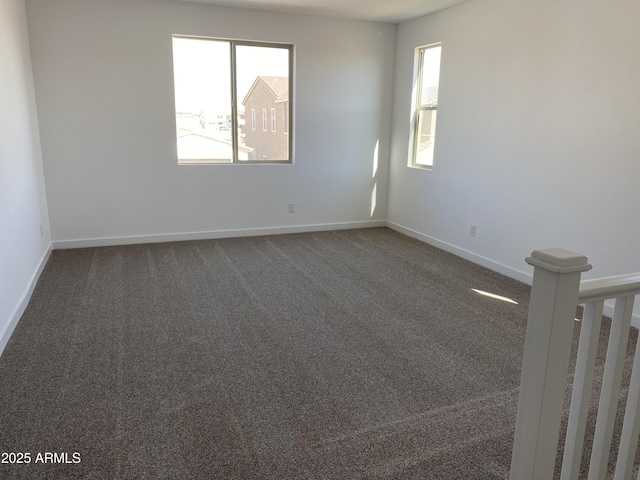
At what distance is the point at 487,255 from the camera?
15.2ft

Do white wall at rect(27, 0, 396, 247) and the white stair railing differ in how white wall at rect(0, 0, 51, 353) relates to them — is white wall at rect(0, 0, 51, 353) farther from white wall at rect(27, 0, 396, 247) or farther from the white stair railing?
the white stair railing

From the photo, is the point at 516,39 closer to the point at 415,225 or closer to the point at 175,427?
the point at 415,225

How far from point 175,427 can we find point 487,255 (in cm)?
349

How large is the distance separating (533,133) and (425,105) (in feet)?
5.56

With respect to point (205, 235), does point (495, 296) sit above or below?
below

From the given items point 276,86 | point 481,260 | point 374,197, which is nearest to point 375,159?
point 374,197

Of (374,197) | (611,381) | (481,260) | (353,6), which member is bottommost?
(481,260)

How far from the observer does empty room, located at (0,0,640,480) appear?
192 cm

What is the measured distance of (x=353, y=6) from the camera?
487cm

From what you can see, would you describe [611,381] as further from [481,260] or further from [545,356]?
[481,260]

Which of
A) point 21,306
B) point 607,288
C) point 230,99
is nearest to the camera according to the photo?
point 607,288

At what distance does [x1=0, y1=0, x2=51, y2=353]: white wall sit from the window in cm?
398

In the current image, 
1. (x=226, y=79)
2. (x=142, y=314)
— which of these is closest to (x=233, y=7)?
(x=226, y=79)

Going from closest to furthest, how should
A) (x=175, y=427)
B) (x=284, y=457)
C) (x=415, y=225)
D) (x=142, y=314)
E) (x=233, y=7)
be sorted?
(x=284, y=457)
(x=175, y=427)
(x=142, y=314)
(x=233, y=7)
(x=415, y=225)
